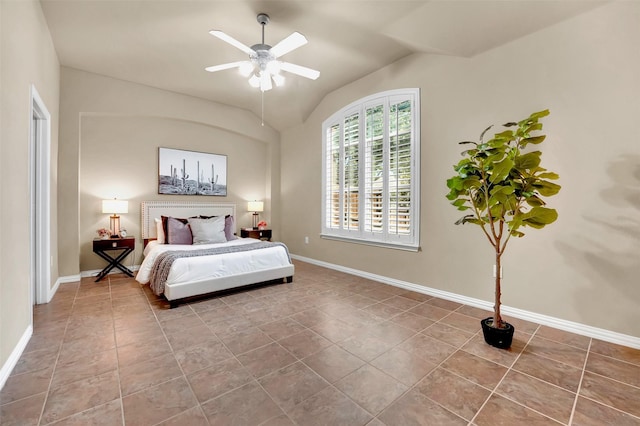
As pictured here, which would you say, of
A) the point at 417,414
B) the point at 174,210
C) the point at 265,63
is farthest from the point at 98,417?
the point at 174,210

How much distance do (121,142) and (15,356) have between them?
3722 mm

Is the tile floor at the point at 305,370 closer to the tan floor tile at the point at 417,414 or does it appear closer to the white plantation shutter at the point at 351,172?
the tan floor tile at the point at 417,414

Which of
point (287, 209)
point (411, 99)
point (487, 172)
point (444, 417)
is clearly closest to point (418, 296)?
point (487, 172)

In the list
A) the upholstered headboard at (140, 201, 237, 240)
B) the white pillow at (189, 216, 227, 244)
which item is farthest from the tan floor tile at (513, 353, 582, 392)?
the upholstered headboard at (140, 201, 237, 240)

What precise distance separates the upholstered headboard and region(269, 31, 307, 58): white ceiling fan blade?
3.53m

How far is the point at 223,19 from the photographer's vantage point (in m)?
3.01

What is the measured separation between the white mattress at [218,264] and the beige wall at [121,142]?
1.33 metres

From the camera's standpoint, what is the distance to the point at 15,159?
6.95 ft

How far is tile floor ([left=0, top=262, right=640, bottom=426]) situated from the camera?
1.57 m

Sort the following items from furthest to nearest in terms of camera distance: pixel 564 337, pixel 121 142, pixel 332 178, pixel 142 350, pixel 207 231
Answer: pixel 332 178 → pixel 121 142 → pixel 207 231 → pixel 564 337 → pixel 142 350

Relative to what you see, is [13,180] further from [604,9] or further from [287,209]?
[604,9]

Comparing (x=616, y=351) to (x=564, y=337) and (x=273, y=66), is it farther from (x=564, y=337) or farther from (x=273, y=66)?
(x=273, y=66)

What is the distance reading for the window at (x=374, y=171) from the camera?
3.84 metres

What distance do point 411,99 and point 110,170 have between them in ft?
16.0
